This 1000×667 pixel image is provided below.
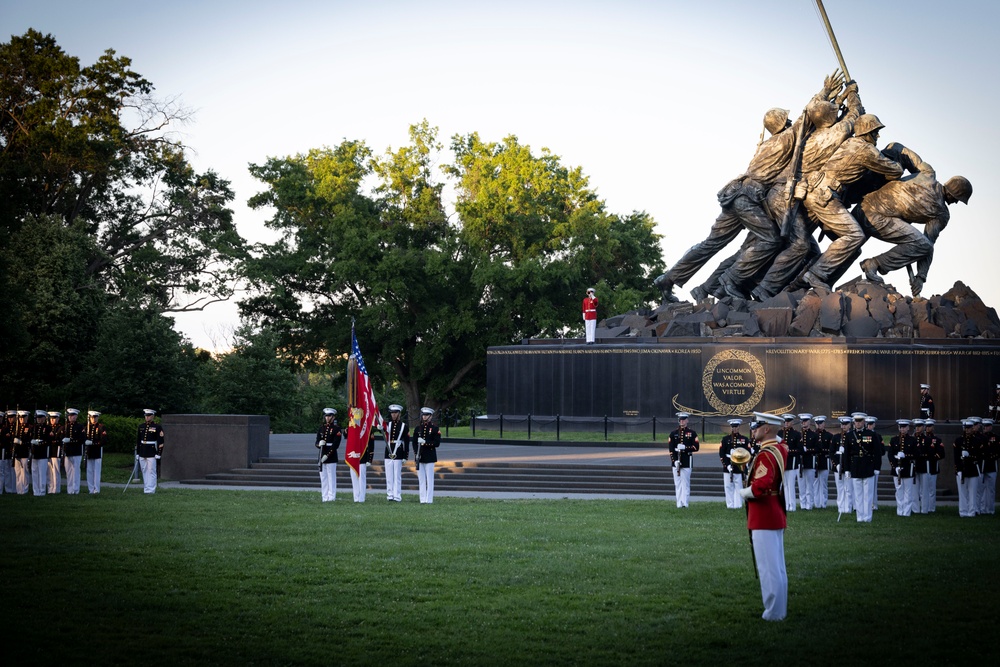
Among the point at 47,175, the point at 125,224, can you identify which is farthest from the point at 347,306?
the point at 47,175

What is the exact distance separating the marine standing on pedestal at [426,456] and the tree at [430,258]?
958 inches

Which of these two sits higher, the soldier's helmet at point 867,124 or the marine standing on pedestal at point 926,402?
the soldier's helmet at point 867,124

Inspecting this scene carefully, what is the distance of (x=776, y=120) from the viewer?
1359 inches

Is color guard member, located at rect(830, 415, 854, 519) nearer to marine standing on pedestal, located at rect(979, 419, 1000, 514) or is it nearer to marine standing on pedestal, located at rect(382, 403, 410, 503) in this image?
marine standing on pedestal, located at rect(979, 419, 1000, 514)

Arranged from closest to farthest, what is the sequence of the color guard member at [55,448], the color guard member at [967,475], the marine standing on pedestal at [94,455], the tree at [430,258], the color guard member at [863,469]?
1. the color guard member at [863,469]
2. the color guard member at [967,475]
3. the color guard member at [55,448]
4. the marine standing on pedestal at [94,455]
5. the tree at [430,258]

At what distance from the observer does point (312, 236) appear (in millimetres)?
49375

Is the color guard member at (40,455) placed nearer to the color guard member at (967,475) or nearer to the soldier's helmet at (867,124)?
the color guard member at (967,475)

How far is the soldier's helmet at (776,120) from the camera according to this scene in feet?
113

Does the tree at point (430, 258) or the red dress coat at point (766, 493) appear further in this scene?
the tree at point (430, 258)

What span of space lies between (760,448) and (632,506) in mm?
9052

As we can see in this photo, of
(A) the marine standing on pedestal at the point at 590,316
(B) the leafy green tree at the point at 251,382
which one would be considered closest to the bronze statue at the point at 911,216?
(A) the marine standing on pedestal at the point at 590,316

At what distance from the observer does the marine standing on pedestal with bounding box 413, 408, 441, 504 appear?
67.1ft

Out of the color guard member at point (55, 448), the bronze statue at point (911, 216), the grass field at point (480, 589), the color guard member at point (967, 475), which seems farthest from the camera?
the bronze statue at point (911, 216)

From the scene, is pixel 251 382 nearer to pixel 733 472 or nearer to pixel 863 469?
pixel 733 472
